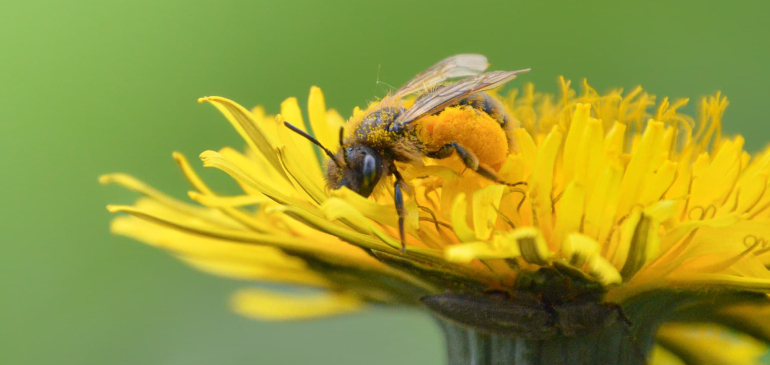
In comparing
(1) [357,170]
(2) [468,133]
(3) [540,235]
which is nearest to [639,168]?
(3) [540,235]

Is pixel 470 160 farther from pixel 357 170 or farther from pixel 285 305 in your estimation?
pixel 285 305

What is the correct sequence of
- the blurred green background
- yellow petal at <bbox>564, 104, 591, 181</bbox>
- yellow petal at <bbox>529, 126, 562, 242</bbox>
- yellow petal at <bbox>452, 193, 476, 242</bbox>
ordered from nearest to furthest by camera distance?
yellow petal at <bbox>452, 193, 476, 242</bbox> → yellow petal at <bbox>529, 126, 562, 242</bbox> → yellow petal at <bbox>564, 104, 591, 181</bbox> → the blurred green background

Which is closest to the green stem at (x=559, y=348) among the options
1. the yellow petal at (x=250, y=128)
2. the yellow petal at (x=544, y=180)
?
the yellow petal at (x=544, y=180)

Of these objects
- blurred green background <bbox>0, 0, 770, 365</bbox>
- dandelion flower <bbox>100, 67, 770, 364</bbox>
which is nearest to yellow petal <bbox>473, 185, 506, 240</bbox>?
dandelion flower <bbox>100, 67, 770, 364</bbox>

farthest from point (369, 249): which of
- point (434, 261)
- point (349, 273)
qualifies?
point (349, 273)

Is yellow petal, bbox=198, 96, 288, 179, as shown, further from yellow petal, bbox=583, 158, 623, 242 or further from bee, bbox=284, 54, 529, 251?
yellow petal, bbox=583, 158, 623, 242

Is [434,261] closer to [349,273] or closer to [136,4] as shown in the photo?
[349,273]

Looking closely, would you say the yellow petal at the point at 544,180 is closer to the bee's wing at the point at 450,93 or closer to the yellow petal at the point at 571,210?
the yellow petal at the point at 571,210
